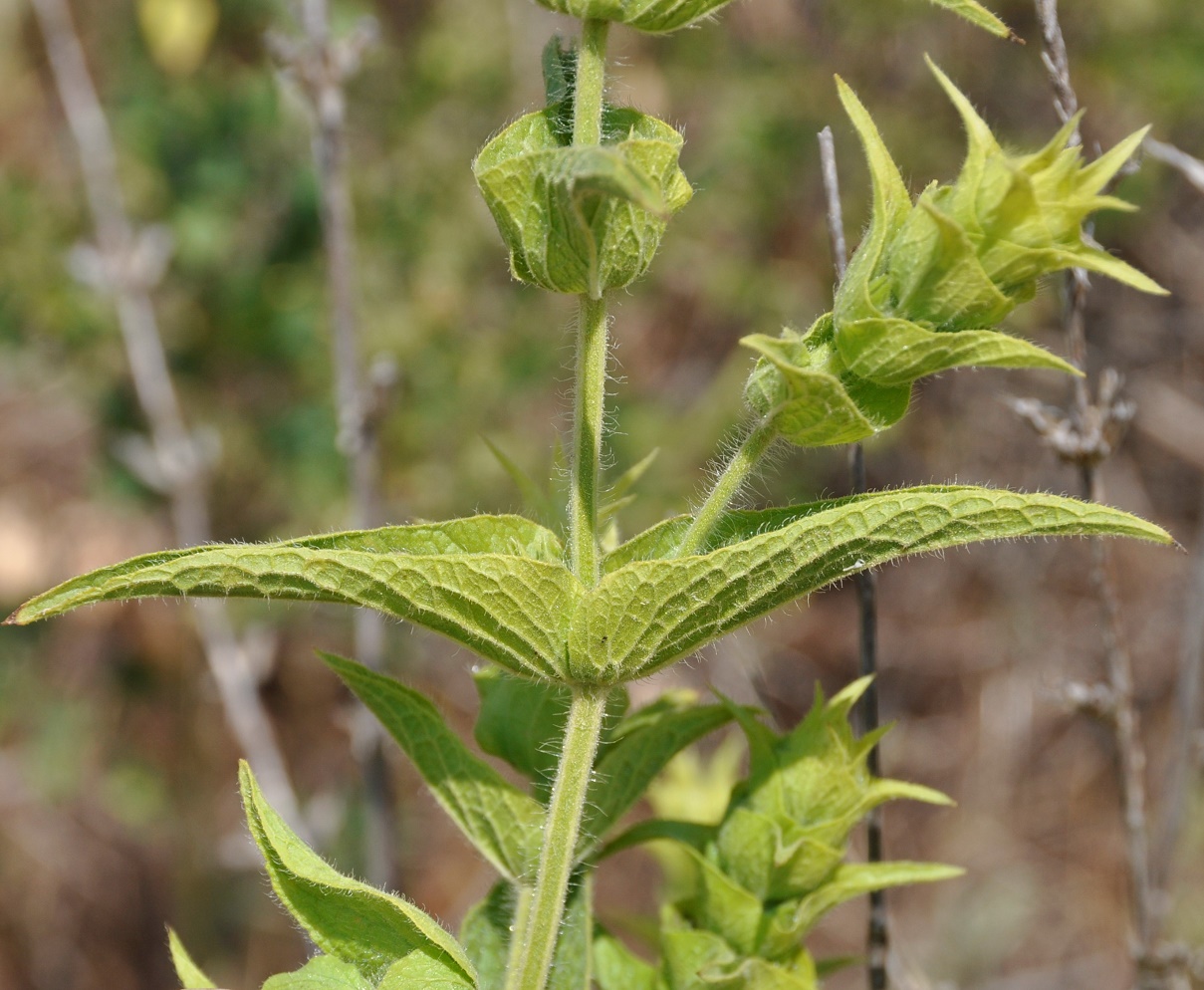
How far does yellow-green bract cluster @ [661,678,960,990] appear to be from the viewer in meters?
1.33

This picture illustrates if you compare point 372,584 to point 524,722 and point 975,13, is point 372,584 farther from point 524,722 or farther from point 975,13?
point 975,13

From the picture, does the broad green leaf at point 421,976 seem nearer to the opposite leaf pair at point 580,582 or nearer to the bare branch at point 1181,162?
the opposite leaf pair at point 580,582

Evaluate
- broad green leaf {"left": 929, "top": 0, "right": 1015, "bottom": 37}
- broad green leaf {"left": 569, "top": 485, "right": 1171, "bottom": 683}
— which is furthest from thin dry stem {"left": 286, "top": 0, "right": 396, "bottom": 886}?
broad green leaf {"left": 929, "top": 0, "right": 1015, "bottom": 37}

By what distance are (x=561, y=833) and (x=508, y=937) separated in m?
0.28

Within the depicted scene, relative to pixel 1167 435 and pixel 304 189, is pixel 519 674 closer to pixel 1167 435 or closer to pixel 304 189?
pixel 304 189

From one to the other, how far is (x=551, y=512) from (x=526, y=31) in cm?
383

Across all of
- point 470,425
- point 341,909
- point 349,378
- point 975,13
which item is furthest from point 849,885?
point 470,425

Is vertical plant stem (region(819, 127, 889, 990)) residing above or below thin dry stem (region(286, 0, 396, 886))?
below

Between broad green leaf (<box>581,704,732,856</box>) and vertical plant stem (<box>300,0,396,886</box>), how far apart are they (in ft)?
3.31

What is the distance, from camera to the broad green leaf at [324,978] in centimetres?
116

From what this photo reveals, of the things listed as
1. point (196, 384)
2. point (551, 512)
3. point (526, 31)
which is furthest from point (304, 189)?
point (551, 512)

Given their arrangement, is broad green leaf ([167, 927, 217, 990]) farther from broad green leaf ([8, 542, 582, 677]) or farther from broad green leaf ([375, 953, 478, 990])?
broad green leaf ([8, 542, 582, 677])

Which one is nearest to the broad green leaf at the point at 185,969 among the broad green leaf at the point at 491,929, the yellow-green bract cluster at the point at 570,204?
the broad green leaf at the point at 491,929

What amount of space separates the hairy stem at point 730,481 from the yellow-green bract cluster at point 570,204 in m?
0.20
